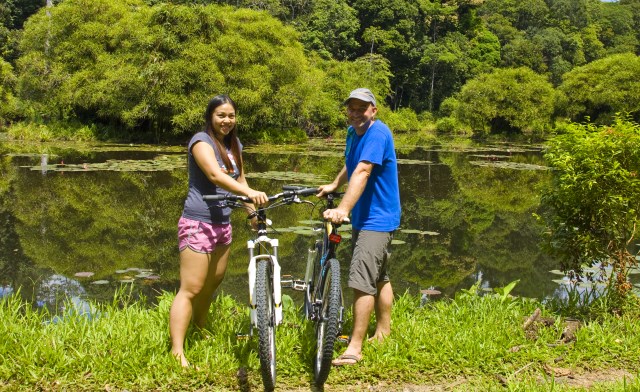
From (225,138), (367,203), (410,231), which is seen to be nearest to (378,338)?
(367,203)

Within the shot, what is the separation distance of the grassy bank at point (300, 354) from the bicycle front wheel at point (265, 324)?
0.23 metres

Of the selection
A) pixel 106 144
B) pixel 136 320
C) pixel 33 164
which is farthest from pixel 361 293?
pixel 106 144

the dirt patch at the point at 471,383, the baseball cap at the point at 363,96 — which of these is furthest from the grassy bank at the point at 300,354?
the baseball cap at the point at 363,96

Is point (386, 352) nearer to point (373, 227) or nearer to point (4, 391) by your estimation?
point (373, 227)

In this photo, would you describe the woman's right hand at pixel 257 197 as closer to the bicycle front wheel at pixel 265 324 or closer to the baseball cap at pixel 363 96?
the bicycle front wheel at pixel 265 324

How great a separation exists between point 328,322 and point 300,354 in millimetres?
543

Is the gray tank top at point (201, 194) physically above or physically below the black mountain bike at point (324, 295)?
above

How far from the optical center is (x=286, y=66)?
27766 millimetres

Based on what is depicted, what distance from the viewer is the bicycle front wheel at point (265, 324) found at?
3.07 metres

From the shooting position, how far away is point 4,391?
3041mm

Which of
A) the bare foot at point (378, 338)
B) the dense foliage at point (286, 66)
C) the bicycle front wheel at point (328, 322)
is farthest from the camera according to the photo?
the dense foliage at point (286, 66)

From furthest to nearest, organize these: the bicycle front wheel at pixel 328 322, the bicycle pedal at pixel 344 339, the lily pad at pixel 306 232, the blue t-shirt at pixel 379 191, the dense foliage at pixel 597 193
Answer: the lily pad at pixel 306 232 < the dense foliage at pixel 597 193 < the bicycle pedal at pixel 344 339 < the blue t-shirt at pixel 379 191 < the bicycle front wheel at pixel 328 322

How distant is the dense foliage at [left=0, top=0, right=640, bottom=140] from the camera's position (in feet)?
81.4

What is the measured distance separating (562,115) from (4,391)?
1999 inches
